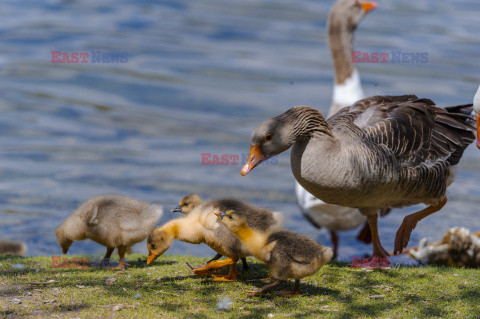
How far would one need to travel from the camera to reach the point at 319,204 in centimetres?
826

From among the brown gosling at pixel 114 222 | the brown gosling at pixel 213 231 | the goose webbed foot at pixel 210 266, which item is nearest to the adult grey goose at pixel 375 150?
the brown gosling at pixel 213 231

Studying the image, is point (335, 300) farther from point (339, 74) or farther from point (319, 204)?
point (339, 74)

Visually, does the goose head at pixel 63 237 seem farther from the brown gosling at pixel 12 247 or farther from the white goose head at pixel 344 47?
the white goose head at pixel 344 47

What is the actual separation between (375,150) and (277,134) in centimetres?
115

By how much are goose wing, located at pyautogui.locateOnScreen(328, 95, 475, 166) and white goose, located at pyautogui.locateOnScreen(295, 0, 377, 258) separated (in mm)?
1588

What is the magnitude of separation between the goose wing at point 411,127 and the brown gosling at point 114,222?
7.08ft

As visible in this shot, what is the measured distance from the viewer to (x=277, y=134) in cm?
574

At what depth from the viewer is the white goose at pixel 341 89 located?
8.45 metres

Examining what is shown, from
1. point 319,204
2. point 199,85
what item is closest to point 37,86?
point 199,85

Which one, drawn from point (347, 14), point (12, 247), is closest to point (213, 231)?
point (12, 247)

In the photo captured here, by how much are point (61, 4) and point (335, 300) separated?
23.9 meters

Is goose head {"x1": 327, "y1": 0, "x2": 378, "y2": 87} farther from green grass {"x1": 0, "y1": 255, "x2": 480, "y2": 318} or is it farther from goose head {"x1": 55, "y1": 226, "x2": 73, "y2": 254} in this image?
goose head {"x1": 55, "y1": 226, "x2": 73, "y2": 254}

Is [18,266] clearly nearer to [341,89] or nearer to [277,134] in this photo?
[277,134]

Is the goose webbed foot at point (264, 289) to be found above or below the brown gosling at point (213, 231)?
below
